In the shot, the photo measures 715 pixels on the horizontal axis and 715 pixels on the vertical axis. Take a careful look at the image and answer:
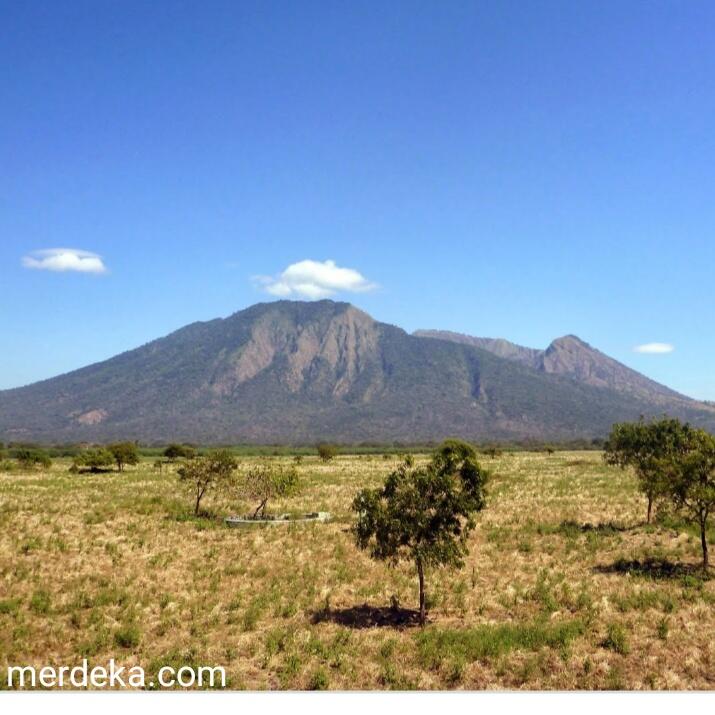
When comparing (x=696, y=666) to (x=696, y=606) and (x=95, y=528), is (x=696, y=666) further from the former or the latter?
(x=95, y=528)

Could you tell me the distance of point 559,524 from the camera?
132 feet

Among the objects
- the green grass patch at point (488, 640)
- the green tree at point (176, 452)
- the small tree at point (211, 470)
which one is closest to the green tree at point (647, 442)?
the green grass patch at point (488, 640)

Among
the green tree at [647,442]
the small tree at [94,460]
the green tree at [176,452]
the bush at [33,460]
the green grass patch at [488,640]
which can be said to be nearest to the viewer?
the green grass patch at [488,640]

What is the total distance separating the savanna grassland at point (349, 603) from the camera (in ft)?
60.0

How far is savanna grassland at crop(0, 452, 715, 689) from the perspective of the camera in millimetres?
18297

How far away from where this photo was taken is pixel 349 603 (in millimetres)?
25156

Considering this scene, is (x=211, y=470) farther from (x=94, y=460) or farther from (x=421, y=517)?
(x=94, y=460)

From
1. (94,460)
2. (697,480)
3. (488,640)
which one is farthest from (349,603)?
(94,460)

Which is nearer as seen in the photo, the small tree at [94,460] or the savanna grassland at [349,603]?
the savanna grassland at [349,603]

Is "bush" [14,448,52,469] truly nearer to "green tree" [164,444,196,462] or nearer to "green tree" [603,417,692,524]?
"green tree" [164,444,196,462]

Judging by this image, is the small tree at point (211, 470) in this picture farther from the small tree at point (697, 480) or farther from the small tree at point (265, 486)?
the small tree at point (697, 480)

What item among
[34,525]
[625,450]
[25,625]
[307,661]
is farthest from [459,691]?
[625,450]

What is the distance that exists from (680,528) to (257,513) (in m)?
28.7

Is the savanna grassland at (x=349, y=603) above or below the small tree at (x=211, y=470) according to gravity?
below
